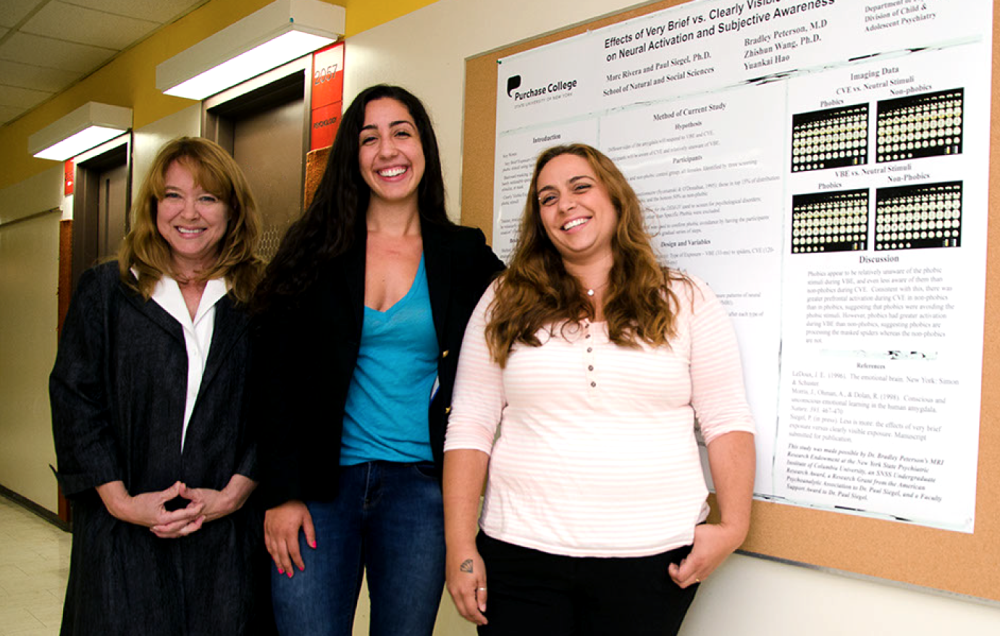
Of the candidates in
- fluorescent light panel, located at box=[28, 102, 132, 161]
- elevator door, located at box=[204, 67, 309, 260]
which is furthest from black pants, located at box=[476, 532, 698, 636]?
fluorescent light panel, located at box=[28, 102, 132, 161]

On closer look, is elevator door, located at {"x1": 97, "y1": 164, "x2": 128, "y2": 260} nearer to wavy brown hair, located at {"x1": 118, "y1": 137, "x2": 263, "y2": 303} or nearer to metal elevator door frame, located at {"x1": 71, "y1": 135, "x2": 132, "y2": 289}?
metal elevator door frame, located at {"x1": 71, "y1": 135, "x2": 132, "y2": 289}

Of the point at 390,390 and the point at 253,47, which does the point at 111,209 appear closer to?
the point at 253,47

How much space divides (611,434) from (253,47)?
232cm

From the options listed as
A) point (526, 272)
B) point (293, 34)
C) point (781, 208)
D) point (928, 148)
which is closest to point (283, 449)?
point (526, 272)

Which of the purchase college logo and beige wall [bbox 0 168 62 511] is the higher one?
the purchase college logo

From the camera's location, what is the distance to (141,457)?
5.35 feet

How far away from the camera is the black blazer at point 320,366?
5.02 ft

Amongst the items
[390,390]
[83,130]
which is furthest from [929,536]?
[83,130]

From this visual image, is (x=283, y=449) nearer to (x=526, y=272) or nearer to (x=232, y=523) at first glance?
(x=232, y=523)

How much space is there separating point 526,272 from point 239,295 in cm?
65

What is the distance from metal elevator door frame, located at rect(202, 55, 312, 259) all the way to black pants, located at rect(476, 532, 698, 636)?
2.03 m

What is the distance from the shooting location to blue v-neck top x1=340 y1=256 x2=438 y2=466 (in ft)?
5.14

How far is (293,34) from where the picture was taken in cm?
284

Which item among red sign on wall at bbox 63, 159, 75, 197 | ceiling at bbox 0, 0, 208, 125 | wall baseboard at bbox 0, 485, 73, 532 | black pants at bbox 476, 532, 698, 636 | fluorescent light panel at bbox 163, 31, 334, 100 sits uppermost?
ceiling at bbox 0, 0, 208, 125
